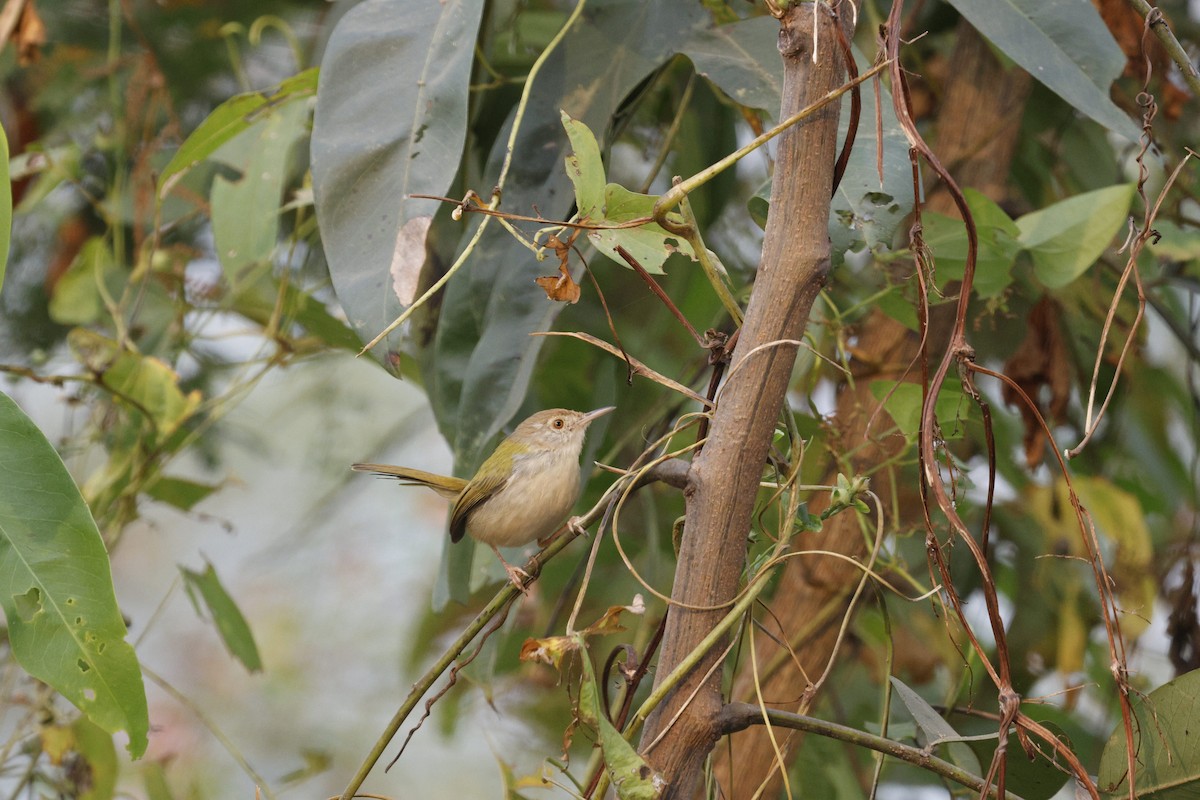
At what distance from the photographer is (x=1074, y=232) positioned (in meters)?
1.92

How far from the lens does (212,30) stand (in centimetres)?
341

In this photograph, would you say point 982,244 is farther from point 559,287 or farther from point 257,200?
point 257,200

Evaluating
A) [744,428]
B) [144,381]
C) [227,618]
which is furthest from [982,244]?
[144,381]

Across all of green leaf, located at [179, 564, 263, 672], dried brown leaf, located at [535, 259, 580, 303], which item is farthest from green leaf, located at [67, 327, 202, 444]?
dried brown leaf, located at [535, 259, 580, 303]

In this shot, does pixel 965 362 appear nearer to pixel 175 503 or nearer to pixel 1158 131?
pixel 1158 131

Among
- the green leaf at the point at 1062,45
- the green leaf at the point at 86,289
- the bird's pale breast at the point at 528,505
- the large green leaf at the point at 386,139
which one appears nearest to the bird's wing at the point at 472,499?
the bird's pale breast at the point at 528,505

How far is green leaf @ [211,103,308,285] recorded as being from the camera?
2.16 m

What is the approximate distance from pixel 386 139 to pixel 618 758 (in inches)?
37.4

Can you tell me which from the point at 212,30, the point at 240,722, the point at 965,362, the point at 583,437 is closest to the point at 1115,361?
the point at 583,437

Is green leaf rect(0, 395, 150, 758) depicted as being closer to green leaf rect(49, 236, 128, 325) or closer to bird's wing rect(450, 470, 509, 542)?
bird's wing rect(450, 470, 509, 542)

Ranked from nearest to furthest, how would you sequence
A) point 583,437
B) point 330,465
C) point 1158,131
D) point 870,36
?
point 583,437 → point 1158,131 → point 870,36 → point 330,465

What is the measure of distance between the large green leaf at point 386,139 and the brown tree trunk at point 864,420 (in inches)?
36.2

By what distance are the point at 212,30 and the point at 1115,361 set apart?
270 cm

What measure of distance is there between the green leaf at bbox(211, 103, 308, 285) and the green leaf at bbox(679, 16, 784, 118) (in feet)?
2.70
